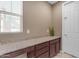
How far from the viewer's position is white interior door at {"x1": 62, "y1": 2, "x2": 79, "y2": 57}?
Answer: 13.2 ft

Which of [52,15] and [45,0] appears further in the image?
[52,15]

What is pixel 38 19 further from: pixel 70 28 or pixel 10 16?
pixel 10 16

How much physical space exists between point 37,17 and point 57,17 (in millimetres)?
1543

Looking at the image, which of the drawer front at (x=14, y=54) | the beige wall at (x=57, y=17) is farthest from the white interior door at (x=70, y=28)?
the drawer front at (x=14, y=54)

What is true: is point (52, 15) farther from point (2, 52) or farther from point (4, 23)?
point (2, 52)

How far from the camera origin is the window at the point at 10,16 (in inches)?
102

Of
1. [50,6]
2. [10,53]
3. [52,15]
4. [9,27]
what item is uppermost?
[50,6]

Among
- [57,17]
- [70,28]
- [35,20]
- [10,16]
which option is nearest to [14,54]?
[10,16]

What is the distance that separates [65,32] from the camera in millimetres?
4629

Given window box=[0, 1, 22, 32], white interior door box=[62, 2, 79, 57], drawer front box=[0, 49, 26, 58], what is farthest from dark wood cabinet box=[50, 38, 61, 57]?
drawer front box=[0, 49, 26, 58]

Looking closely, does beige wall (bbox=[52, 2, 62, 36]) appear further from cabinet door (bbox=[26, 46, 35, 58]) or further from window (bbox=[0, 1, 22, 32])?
cabinet door (bbox=[26, 46, 35, 58])

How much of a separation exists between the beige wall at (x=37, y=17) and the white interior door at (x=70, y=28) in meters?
0.79

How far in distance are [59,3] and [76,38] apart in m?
2.04

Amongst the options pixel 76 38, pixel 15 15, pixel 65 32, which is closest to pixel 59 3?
pixel 65 32
